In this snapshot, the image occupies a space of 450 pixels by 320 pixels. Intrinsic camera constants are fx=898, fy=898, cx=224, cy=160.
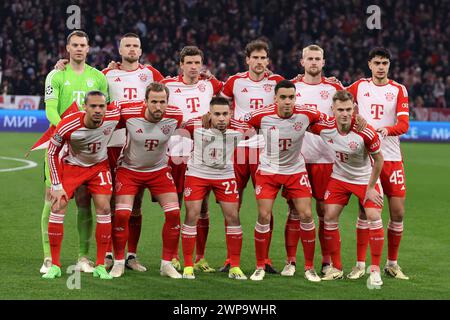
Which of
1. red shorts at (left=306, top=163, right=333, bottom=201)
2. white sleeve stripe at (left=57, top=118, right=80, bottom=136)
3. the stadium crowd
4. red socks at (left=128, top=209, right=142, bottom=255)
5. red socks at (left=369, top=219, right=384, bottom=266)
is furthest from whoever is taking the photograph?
the stadium crowd

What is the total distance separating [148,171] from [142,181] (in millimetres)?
119

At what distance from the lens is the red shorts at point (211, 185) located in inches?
352

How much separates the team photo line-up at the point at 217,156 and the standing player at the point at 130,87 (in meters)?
0.01

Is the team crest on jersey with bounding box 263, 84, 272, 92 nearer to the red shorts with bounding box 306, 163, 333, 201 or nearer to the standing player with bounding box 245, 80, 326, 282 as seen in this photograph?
the standing player with bounding box 245, 80, 326, 282

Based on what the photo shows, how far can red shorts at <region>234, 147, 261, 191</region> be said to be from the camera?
9.40 meters

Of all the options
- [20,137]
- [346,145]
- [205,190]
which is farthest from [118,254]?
[20,137]

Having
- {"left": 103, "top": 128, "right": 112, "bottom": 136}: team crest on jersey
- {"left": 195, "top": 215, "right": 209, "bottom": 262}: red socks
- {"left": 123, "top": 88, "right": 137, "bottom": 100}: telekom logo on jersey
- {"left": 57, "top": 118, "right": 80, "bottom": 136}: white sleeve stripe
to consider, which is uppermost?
{"left": 123, "top": 88, "right": 137, "bottom": 100}: telekom logo on jersey

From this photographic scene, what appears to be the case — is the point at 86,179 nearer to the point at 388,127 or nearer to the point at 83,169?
the point at 83,169

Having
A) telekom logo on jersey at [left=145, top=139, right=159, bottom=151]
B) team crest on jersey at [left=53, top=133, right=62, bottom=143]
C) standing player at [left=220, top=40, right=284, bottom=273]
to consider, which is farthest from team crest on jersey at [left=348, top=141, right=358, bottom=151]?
team crest on jersey at [left=53, top=133, right=62, bottom=143]

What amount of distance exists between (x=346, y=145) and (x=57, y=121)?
9.41 ft

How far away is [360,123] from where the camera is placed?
8.60 m

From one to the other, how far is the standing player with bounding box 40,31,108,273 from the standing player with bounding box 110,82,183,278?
417 mm

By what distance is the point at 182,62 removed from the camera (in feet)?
30.9

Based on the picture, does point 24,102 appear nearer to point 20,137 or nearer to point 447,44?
point 20,137
